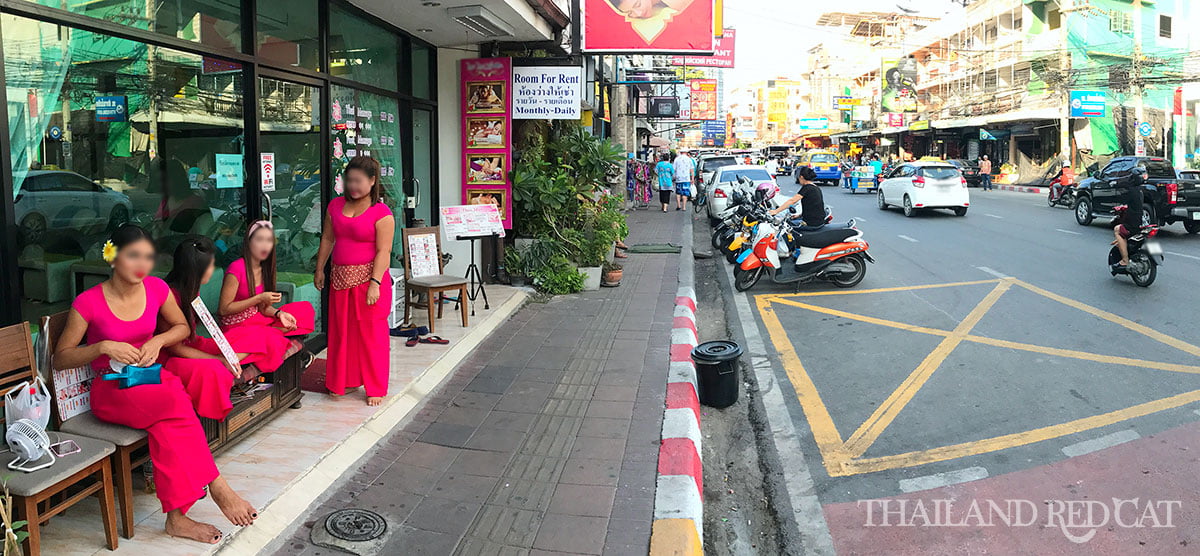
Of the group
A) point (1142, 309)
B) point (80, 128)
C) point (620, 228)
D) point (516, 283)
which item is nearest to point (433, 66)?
point (516, 283)

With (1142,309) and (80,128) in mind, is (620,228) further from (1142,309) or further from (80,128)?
(80,128)

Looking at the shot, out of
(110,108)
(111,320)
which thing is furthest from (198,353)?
(110,108)

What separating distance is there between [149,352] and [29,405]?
0.53m

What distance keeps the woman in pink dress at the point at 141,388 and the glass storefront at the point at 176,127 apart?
2.87 feet

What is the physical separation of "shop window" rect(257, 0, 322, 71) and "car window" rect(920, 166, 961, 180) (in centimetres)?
1817

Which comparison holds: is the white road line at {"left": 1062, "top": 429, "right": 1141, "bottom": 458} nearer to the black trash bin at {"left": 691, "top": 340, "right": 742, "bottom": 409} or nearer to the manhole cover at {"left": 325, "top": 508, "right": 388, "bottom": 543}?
the black trash bin at {"left": 691, "top": 340, "right": 742, "bottom": 409}

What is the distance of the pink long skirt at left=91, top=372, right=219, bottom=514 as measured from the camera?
3449 mm

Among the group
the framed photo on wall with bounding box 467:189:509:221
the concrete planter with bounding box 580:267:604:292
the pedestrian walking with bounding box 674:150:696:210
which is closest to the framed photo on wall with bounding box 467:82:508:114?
the framed photo on wall with bounding box 467:189:509:221

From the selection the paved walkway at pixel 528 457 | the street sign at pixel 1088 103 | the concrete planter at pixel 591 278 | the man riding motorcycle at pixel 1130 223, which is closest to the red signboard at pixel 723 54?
the concrete planter at pixel 591 278

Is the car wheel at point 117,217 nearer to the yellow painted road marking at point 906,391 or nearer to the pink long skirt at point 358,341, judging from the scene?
the pink long skirt at point 358,341

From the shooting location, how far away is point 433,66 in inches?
387

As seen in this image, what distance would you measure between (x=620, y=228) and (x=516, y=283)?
2.14 m

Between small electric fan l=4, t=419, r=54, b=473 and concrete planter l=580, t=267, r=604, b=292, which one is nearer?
small electric fan l=4, t=419, r=54, b=473

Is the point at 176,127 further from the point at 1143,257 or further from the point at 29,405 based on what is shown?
the point at 1143,257
